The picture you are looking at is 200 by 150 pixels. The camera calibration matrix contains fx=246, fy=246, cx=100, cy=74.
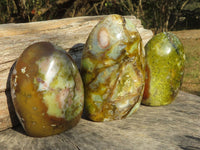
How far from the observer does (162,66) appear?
6.37ft

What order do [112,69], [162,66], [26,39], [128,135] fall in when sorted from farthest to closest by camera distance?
[162,66], [26,39], [112,69], [128,135]

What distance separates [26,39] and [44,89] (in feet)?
1.76

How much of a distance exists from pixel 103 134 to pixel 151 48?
0.83m

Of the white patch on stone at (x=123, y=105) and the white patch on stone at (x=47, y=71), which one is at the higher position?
the white patch on stone at (x=47, y=71)

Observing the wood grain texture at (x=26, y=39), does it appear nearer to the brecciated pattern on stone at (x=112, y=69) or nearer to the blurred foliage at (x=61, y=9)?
the brecciated pattern on stone at (x=112, y=69)

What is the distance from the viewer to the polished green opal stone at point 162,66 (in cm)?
195

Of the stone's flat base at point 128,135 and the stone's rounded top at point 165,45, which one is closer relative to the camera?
the stone's flat base at point 128,135

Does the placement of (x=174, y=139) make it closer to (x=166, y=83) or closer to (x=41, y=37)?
(x=166, y=83)

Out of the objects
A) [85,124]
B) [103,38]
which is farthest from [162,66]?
[85,124]

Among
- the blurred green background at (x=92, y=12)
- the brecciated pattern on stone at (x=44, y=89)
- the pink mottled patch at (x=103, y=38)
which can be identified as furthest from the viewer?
the blurred green background at (x=92, y=12)

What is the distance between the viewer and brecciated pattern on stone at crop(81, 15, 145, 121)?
1639 millimetres

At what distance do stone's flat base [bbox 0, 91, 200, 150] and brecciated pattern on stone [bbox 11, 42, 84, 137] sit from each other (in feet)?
0.32

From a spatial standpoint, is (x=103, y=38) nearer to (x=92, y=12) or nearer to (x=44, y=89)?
(x=44, y=89)

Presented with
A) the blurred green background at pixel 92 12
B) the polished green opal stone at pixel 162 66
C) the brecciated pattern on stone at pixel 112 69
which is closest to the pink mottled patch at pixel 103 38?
the brecciated pattern on stone at pixel 112 69
